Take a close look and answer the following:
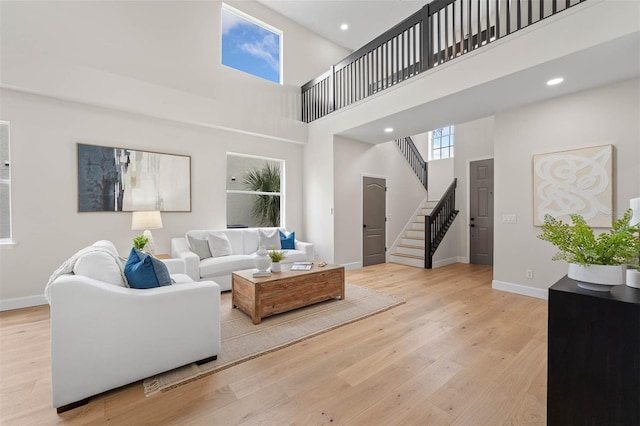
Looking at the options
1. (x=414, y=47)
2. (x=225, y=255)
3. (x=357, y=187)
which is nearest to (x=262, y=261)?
(x=225, y=255)

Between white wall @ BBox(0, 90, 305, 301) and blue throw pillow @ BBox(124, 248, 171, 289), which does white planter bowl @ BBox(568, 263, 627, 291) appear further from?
white wall @ BBox(0, 90, 305, 301)

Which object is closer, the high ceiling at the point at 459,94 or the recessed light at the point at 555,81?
the high ceiling at the point at 459,94

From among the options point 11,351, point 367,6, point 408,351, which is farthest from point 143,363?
point 367,6

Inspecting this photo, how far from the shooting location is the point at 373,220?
20.0 ft

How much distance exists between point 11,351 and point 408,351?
11.3 feet

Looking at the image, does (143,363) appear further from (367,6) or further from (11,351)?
(367,6)

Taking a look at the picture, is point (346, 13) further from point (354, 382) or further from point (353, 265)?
point (354, 382)

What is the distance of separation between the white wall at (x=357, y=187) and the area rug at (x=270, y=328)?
69.0 inches

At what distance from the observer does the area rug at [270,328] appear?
2.01m

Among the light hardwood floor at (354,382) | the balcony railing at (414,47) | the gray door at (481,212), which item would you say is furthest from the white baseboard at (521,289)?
the balcony railing at (414,47)

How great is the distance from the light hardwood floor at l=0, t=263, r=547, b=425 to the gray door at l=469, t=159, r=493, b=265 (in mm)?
3302

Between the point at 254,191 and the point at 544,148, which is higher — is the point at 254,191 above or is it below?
below

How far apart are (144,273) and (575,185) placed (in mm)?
4768

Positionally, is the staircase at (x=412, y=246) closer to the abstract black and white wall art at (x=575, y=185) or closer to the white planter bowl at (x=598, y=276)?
the abstract black and white wall art at (x=575, y=185)
